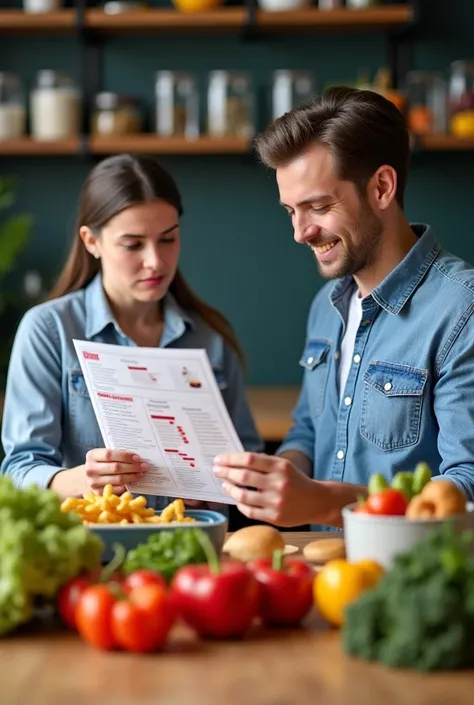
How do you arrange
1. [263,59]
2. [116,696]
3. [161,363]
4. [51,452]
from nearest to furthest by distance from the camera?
1. [116,696]
2. [161,363]
3. [51,452]
4. [263,59]

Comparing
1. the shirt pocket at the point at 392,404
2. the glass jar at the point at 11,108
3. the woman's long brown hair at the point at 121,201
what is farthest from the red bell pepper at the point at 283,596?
the glass jar at the point at 11,108

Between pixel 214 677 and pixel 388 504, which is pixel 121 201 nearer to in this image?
pixel 388 504

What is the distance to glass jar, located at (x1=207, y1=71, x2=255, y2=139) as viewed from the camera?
3.84 meters

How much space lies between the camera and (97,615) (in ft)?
3.99

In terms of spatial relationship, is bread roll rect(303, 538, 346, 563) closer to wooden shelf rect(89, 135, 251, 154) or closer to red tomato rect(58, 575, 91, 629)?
red tomato rect(58, 575, 91, 629)

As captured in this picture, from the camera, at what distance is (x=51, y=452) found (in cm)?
237

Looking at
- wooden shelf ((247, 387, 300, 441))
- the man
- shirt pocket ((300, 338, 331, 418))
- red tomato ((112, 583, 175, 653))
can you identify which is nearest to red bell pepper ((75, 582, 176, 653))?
red tomato ((112, 583, 175, 653))

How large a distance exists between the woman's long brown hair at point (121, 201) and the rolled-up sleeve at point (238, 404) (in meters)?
0.03

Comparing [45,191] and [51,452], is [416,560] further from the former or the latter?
[45,191]

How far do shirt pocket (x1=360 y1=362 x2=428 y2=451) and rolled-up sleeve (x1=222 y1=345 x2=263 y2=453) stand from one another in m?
0.54

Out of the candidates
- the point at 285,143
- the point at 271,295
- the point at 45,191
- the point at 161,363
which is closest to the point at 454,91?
the point at 271,295

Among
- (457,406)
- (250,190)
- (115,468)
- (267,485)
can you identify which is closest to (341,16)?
(250,190)

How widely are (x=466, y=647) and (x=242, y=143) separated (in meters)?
2.85

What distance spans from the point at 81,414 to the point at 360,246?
77 centimetres
